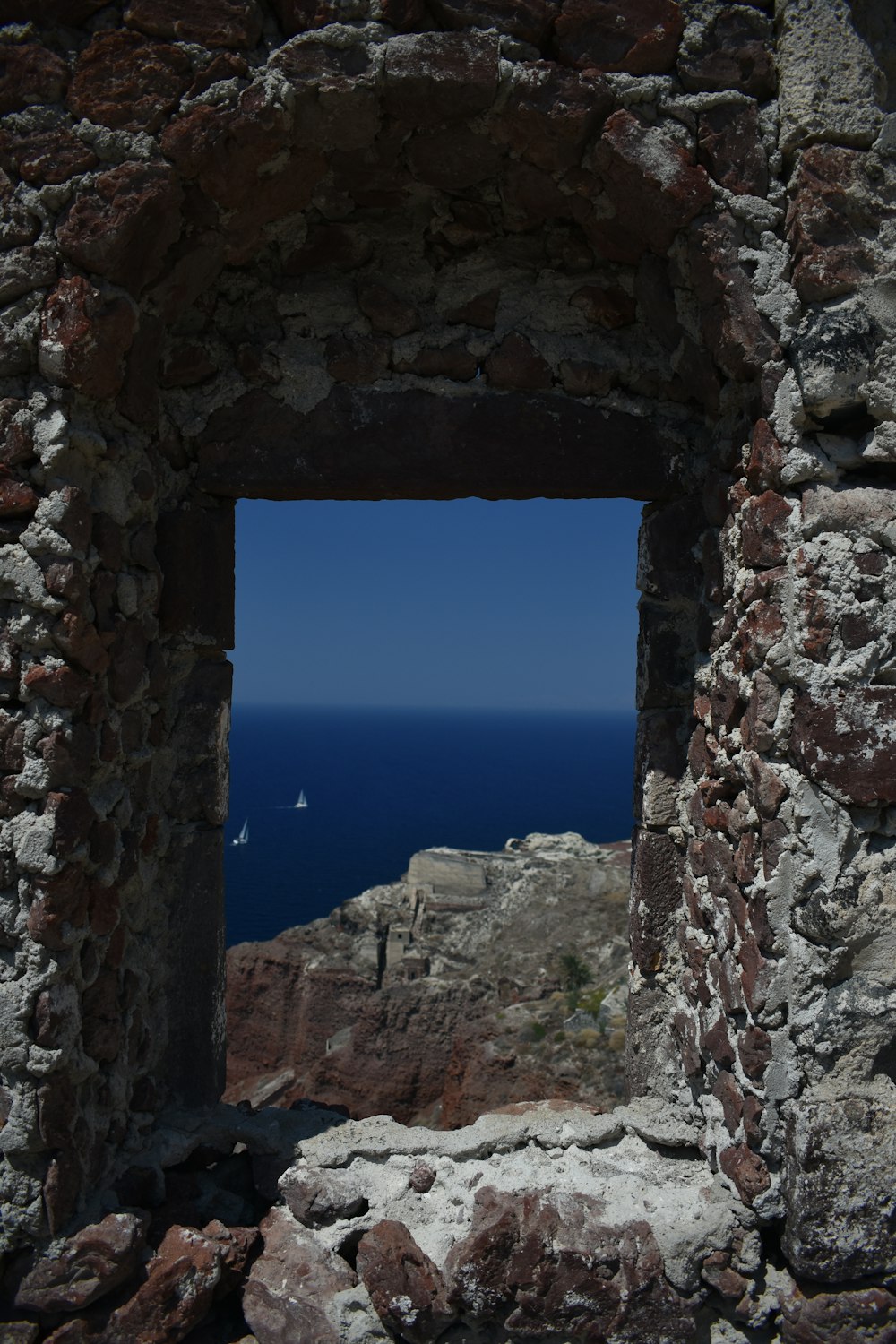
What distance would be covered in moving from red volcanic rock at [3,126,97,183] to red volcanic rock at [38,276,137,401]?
280 mm

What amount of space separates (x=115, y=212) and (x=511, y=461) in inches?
54.7

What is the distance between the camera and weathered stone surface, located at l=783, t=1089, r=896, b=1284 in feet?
7.88

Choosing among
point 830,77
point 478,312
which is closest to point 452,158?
point 478,312

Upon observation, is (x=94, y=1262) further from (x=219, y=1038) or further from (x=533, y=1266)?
(x=533, y=1266)

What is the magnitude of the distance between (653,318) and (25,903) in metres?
2.63

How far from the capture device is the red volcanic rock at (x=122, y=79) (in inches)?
101

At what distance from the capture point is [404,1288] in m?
2.63

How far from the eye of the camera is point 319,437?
3.21 m

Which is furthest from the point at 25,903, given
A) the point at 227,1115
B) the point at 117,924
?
the point at 227,1115

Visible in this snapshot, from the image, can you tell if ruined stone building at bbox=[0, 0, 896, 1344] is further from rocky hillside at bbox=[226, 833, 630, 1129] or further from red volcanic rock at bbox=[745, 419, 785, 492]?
rocky hillside at bbox=[226, 833, 630, 1129]

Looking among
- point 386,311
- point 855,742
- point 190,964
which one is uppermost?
point 386,311

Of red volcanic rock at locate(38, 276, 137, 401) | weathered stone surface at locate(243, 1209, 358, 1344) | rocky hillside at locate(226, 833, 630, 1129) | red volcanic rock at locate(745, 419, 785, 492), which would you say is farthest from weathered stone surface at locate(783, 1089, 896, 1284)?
red volcanic rock at locate(38, 276, 137, 401)

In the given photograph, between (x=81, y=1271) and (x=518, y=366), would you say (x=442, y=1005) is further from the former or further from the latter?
(x=518, y=366)

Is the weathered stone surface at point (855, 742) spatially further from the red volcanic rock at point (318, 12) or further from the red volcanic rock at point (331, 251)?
the red volcanic rock at point (318, 12)
